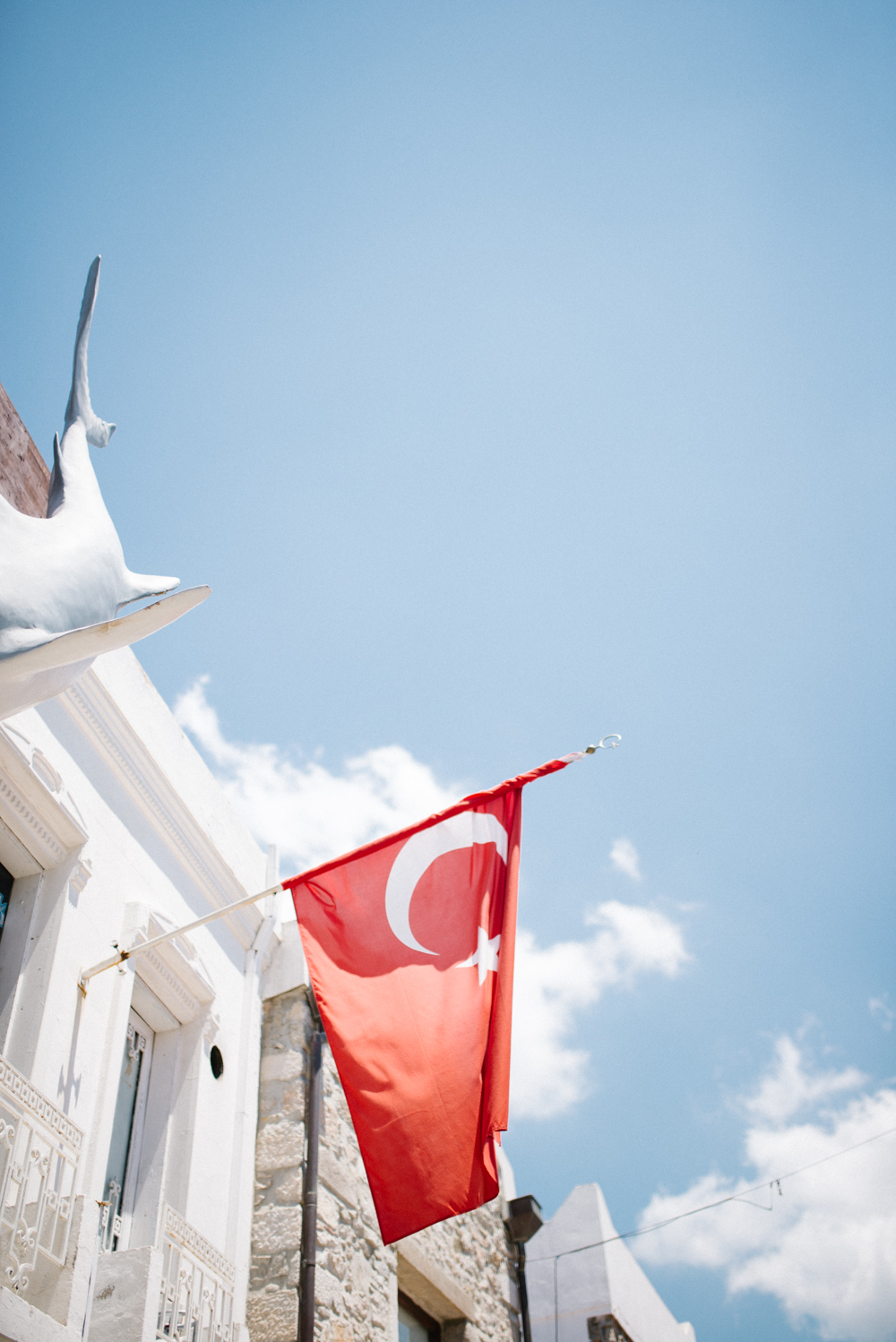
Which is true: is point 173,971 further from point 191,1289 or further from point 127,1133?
point 191,1289

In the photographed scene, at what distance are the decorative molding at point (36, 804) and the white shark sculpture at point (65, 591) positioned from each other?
0.93m

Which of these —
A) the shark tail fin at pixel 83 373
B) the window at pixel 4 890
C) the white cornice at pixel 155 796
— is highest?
the shark tail fin at pixel 83 373

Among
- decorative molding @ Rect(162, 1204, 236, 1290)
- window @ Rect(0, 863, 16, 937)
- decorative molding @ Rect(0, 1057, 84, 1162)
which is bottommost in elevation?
decorative molding @ Rect(162, 1204, 236, 1290)

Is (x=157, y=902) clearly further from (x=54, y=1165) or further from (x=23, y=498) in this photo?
(x=23, y=498)

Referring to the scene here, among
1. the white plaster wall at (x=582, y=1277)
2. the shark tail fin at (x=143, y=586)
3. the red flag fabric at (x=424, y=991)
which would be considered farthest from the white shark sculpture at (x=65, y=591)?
the white plaster wall at (x=582, y=1277)

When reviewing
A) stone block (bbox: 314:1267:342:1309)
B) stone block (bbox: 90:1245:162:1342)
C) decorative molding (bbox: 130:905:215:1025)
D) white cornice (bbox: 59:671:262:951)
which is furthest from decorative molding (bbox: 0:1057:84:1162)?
stone block (bbox: 314:1267:342:1309)

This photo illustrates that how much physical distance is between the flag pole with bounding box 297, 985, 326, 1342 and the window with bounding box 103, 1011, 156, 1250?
114cm

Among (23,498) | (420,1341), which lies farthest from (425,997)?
(420,1341)

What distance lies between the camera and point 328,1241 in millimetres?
6414

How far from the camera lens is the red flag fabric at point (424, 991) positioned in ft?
15.3

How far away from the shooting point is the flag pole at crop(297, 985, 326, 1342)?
230 inches

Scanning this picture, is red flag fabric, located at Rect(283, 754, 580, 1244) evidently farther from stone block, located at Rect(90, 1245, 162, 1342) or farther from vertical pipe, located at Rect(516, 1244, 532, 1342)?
vertical pipe, located at Rect(516, 1244, 532, 1342)

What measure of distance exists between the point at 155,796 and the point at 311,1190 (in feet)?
9.04

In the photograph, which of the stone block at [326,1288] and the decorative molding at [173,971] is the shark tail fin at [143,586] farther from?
the stone block at [326,1288]
